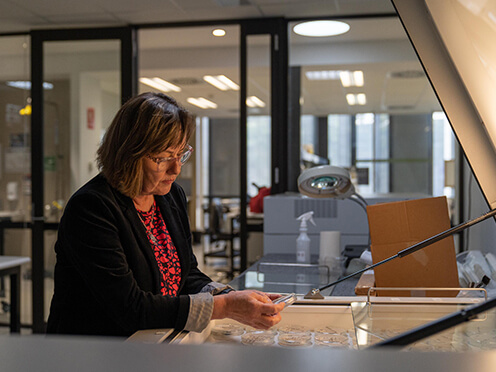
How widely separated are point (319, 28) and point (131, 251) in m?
3.15

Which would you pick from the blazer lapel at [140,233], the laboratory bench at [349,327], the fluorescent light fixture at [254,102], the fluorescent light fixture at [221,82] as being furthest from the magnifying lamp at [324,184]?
the fluorescent light fixture at [221,82]

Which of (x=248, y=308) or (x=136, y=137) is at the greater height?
(x=136, y=137)

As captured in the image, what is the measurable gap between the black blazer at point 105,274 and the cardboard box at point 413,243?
0.77 m

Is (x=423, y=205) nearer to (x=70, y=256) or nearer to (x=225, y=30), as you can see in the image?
(x=70, y=256)

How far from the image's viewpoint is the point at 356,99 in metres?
6.35

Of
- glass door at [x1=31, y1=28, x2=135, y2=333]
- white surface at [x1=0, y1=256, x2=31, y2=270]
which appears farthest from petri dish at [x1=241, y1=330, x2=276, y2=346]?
glass door at [x1=31, y1=28, x2=135, y2=333]

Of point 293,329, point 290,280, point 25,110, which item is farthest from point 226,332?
point 25,110

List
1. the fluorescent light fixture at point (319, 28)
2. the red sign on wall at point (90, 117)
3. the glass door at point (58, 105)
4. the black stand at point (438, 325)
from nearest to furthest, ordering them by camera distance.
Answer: the black stand at point (438, 325) < the fluorescent light fixture at point (319, 28) < the glass door at point (58, 105) < the red sign on wall at point (90, 117)

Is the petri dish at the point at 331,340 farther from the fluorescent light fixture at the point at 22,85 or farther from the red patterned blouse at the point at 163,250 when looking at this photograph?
the fluorescent light fixture at the point at 22,85

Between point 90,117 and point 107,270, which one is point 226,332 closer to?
point 107,270

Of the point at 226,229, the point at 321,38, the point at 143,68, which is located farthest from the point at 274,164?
the point at 226,229

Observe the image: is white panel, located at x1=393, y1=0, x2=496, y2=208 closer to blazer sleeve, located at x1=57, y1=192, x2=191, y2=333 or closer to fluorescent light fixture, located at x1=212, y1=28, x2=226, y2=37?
blazer sleeve, located at x1=57, y1=192, x2=191, y2=333

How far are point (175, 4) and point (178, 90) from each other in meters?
3.72

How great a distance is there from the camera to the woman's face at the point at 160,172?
54.6 inches
